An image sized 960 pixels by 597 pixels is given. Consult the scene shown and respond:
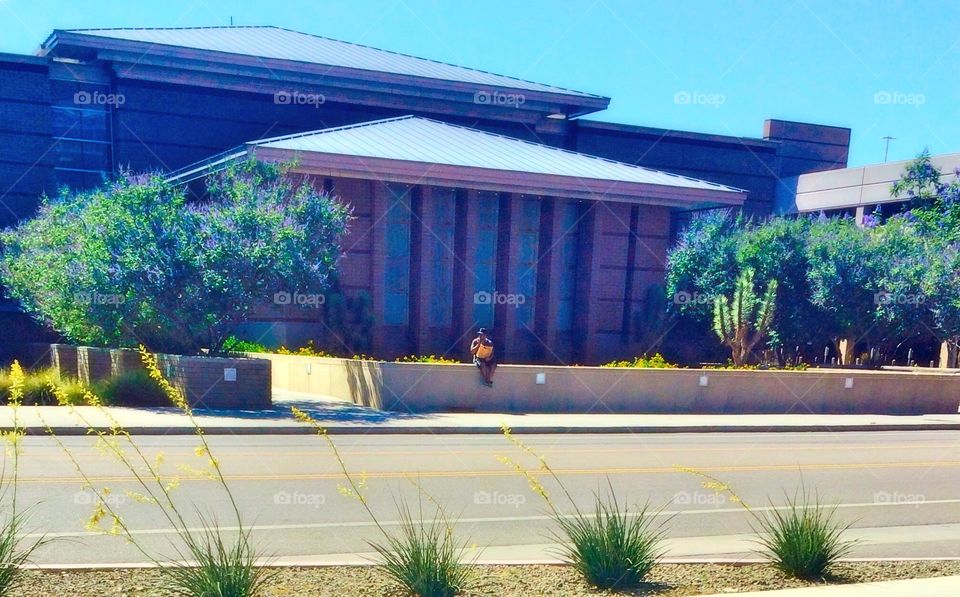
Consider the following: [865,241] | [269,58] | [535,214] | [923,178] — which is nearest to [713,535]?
[535,214]

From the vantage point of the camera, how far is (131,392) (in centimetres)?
1786

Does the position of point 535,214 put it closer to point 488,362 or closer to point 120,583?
point 488,362

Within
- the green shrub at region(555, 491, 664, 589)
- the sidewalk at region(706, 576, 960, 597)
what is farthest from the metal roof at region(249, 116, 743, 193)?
the sidewalk at region(706, 576, 960, 597)

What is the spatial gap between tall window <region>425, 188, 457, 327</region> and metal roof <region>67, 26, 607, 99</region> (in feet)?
30.6

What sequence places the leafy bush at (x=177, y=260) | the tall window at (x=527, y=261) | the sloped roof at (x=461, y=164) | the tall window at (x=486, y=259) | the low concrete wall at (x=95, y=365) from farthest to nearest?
the tall window at (x=527, y=261) → the tall window at (x=486, y=259) → the sloped roof at (x=461, y=164) → the low concrete wall at (x=95, y=365) → the leafy bush at (x=177, y=260)

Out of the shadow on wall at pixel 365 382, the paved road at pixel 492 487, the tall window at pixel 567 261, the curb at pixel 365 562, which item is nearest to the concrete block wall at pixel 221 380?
the shadow on wall at pixel 365 382

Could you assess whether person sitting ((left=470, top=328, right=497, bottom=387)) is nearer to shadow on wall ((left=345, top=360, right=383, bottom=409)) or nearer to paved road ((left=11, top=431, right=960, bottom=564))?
shadow on wall ((left=345, top=360, right=383, bottom=409))

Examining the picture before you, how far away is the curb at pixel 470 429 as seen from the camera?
49.0ft

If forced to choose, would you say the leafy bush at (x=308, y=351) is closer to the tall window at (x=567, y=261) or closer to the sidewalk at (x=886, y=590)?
the tall window at (x=567, y=261)

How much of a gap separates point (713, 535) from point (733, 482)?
11.4ft

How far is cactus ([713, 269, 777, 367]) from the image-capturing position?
89.9ft

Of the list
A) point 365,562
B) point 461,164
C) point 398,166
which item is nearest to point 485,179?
point 461,164

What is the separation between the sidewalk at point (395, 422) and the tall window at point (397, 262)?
681 centimetres

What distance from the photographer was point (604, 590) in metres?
6.08
